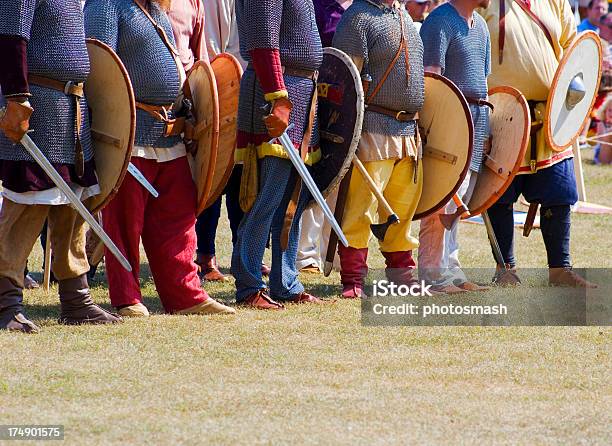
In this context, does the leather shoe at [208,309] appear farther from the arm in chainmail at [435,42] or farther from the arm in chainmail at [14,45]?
the arm in chainmail at [435,42]

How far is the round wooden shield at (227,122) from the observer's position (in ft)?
20.4

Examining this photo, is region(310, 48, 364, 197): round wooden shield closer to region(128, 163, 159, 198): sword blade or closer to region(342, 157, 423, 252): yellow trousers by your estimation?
region(342, 157, 423, 252): yellow trousers

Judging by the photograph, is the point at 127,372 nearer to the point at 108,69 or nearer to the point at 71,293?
the point at 71,293

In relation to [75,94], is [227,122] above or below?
below

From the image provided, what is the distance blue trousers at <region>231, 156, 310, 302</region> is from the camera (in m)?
6.38

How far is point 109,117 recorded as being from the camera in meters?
5.71

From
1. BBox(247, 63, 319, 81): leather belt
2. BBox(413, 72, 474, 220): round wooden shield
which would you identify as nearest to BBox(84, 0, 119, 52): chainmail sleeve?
BBox(247, 63, 319, 81): leather belt

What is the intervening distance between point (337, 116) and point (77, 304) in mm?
1543

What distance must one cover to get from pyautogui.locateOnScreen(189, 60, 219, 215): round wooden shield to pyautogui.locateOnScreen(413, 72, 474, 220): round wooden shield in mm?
1279

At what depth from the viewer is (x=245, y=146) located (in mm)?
6406

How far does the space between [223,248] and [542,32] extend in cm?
267

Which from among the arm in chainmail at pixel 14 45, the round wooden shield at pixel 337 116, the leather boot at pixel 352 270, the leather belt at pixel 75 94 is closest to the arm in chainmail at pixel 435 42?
the round wooden shield at pixel 337 116

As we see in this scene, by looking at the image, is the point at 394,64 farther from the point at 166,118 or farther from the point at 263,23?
the point at 166,118

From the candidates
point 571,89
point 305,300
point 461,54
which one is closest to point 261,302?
point 305,300
